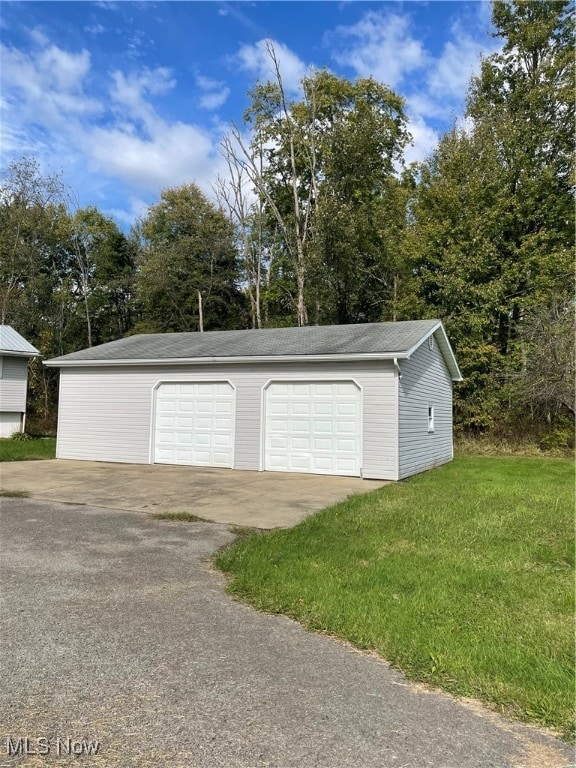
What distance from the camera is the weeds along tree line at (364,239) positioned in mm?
19703

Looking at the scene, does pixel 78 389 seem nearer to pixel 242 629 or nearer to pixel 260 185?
pixel 242 629

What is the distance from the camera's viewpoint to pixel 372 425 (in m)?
11.4

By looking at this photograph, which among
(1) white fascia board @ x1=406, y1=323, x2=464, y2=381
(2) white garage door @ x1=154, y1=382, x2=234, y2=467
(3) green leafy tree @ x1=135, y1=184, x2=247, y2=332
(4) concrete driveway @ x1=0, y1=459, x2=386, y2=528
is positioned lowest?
(4) concrete driveway @ x1=0, y1=459, x2=386, y2=528

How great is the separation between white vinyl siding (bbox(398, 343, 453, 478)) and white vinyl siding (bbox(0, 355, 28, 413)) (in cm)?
1401

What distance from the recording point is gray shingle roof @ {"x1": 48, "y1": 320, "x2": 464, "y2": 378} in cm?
1205

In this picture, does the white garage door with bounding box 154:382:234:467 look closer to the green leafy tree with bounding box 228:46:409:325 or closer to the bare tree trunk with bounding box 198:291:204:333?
the green leafy tree with bounding box 228:46:409:325

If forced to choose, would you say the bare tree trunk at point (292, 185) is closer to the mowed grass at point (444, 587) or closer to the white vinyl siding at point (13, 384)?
the white vinyl siding at point (13, 384)

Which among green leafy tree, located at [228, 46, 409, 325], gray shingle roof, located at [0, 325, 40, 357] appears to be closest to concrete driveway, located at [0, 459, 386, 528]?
gray shingle roof, located at [0, 325, 40, 357]

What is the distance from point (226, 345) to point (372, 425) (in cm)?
477

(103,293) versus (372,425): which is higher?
(103,293)

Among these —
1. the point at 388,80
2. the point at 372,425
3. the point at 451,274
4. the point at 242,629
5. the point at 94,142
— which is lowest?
the point at 242,629

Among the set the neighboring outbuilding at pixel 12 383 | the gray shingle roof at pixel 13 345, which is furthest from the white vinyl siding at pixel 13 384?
the gray shingle roof at pixel 13 345

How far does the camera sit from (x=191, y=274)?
92.6ft

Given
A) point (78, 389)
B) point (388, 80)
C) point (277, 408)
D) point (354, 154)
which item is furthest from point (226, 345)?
point (388, 80)
